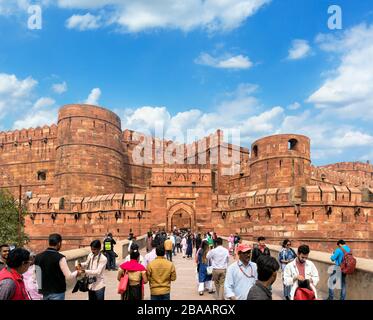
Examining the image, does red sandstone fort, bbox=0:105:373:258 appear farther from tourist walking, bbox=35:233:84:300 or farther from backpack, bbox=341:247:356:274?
tourist walking, bbox=35:233:84:300

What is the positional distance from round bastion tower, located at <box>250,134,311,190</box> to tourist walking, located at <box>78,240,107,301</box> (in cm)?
2210

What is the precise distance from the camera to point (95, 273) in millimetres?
4461

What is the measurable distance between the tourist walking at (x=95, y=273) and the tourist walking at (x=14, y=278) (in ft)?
4.96

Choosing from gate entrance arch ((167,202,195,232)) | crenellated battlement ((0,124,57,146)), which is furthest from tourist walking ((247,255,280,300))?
crenellated battlement ((0,124,57,146))

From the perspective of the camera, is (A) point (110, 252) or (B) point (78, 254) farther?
(A) point (110, 252)

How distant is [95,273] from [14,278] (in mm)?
1772

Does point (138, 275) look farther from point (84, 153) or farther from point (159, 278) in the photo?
point (84, 153)

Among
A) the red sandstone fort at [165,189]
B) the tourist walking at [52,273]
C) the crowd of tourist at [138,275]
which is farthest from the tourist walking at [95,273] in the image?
the red sandstone fort at [165,189]

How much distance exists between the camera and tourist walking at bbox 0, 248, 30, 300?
264cm

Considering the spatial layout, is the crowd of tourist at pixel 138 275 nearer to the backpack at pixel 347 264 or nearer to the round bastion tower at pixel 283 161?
the backpack at pixel 347 264

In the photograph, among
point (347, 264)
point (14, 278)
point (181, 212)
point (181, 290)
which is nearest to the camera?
point (14, 278)

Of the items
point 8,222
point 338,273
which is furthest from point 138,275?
point 8,222
